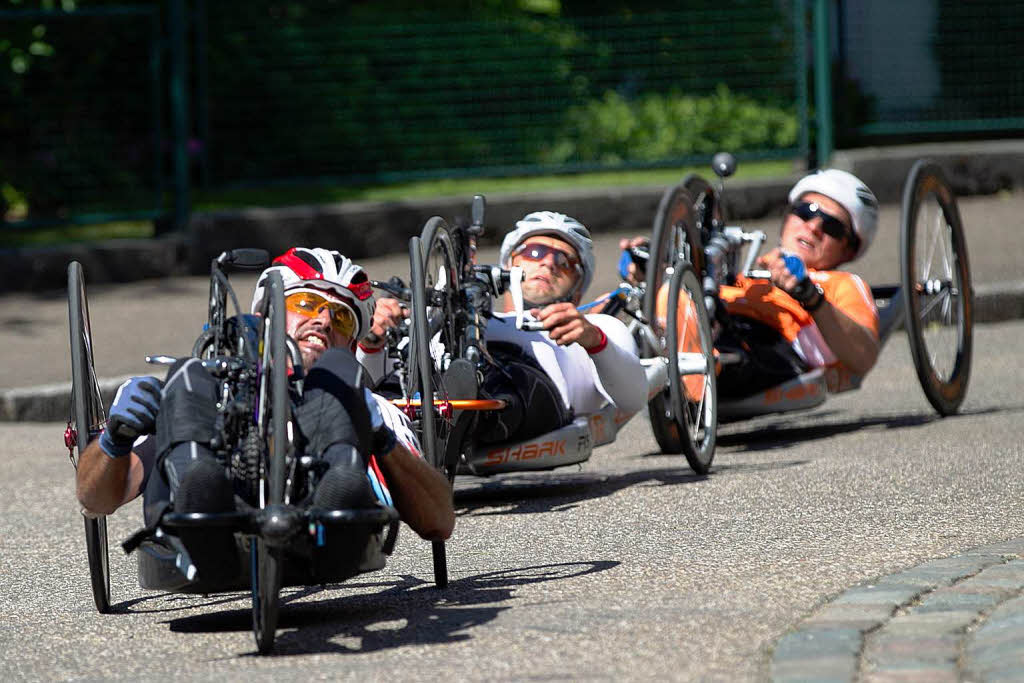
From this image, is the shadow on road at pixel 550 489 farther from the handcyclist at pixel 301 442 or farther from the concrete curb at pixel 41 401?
the concrete curb at pixel 41 401

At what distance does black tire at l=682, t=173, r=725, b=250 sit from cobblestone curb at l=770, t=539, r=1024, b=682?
127 inches

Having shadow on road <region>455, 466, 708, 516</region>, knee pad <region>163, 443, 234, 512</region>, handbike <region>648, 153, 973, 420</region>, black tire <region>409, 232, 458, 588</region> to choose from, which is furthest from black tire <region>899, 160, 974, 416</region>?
knee pad <region>163, 443, 234, 512</region>

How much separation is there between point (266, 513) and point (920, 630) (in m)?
1.41

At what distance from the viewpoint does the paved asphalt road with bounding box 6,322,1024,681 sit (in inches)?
168

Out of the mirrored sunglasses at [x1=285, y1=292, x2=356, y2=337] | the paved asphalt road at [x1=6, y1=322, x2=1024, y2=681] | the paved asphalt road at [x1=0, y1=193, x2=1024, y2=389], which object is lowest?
the paved asphalt road at [x1=0, y1=193, x2=1024, y2=389]

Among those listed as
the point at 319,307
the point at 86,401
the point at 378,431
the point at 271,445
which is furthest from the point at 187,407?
the point at 319,307

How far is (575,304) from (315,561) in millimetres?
2808

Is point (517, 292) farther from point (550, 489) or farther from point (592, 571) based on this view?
point (592, 571)

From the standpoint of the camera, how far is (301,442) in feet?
14.4

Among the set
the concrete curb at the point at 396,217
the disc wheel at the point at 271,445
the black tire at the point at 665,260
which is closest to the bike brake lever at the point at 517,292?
the black tire at the point at 665,260

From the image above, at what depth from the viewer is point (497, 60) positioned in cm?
1376

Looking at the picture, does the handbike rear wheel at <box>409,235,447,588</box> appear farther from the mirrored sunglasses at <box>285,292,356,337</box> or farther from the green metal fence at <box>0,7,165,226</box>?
the green metal fence at <box>0,7,165,226</box>

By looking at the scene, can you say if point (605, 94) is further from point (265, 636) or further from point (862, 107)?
point (265, 636)

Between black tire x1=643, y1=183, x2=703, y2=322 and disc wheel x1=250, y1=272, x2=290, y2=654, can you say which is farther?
black tire x1=643, y1=183, x2=703, y2=322
